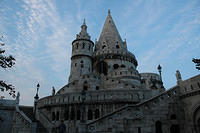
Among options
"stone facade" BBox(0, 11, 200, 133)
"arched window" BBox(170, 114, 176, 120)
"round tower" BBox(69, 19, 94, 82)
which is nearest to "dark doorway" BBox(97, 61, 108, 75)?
"stone facade" BBox(0, 11, 200, 133)

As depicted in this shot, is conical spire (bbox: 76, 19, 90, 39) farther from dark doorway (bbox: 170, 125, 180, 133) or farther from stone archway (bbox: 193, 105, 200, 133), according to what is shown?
stone archway (bbox: 193, 105, 200, 133)

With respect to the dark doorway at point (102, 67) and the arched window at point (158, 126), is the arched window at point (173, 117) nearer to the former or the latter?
the arched window at point (158, 126)

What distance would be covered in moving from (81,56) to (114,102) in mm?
18010

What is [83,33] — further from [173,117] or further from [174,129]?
[174,129]

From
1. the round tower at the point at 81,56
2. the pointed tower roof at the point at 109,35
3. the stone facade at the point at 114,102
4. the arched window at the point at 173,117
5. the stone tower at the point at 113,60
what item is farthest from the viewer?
the pointed tower roof at the point at 109,35

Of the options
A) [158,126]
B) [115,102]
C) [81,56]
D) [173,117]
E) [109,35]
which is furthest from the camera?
[109,35]

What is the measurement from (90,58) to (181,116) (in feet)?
83.4

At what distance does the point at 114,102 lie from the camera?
19703mm

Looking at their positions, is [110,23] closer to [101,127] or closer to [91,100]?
[91,100]

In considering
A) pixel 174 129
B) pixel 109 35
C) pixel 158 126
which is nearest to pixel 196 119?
pixel 174 129

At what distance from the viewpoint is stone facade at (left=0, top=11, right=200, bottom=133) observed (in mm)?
13164

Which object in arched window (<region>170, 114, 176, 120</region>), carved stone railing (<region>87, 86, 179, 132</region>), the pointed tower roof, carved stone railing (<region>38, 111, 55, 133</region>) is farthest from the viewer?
the pointed tower roof

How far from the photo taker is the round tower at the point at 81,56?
34347 millimetres

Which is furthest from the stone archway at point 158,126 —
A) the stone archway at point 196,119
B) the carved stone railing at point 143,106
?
the stone archway at point 196,119
